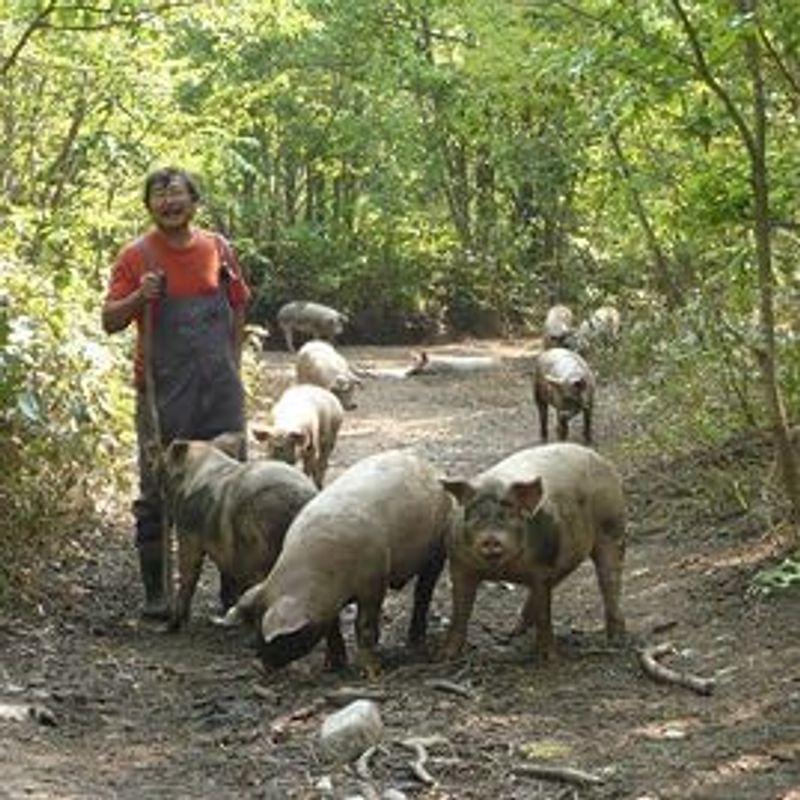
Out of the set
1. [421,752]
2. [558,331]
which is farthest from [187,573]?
[558,331]

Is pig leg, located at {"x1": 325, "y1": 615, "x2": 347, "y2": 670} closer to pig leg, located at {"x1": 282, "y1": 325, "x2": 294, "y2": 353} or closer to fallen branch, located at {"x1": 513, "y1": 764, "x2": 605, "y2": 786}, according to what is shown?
fallen branch, located at {"x1": 513, "y1": 764, "x2": 605, "y2": 786}

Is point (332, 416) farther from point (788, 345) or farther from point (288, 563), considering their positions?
point (288, 563)

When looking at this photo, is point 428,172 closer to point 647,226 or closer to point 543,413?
point 543,413

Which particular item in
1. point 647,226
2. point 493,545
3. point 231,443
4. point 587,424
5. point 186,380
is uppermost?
point 647,226

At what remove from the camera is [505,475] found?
6109mm

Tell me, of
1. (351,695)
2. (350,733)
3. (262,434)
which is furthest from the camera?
(262,434)

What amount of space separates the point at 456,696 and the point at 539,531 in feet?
2.52

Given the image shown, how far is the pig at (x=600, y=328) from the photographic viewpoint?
53.4ft

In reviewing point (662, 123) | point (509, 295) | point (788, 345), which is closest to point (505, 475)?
point (788, 345)

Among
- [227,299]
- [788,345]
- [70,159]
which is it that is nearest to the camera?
[227,299]

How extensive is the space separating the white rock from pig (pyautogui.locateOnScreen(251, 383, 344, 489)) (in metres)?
4.60

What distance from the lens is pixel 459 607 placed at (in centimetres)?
620

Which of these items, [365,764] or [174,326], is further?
[174,326]

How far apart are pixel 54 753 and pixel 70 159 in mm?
7490
